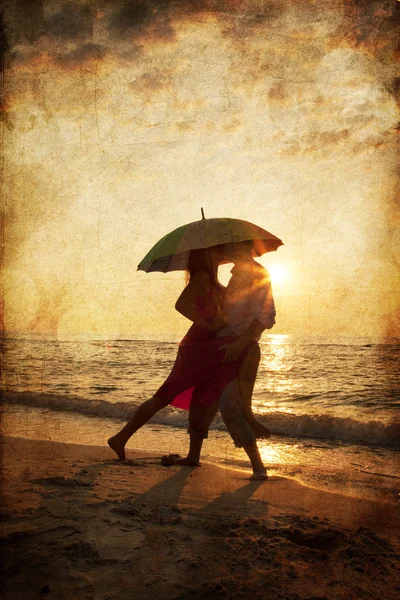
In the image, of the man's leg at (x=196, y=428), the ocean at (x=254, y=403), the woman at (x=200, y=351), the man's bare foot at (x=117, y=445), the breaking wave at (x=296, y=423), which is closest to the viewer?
the woman at (x=200, y=351)

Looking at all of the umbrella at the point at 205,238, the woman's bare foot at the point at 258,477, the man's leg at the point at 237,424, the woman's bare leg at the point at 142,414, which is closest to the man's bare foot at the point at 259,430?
the man's leg at the point at 237,424

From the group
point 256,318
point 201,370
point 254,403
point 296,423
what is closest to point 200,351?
point 201,370

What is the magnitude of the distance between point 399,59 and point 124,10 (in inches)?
96.5

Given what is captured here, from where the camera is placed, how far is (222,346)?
3.96 meters

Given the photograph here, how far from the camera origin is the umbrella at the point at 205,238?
397cm

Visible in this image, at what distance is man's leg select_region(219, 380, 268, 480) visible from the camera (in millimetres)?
3902

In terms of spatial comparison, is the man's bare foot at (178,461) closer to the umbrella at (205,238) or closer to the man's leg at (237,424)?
the man's leg at (237,424)

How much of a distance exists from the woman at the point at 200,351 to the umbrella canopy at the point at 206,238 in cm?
17

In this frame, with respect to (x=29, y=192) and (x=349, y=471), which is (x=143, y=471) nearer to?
(x=349, y=471)

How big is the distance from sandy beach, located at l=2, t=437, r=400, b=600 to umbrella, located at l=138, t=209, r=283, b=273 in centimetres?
179

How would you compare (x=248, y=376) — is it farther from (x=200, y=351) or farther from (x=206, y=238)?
(x=206, y=238)

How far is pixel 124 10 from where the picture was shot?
14.2 feet

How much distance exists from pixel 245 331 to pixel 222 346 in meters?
0.22

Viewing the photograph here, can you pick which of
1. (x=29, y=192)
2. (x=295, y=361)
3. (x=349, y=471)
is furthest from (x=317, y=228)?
(x=295, y=361)
